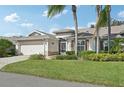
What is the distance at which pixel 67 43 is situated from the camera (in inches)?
1457

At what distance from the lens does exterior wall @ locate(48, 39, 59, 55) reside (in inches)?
1507

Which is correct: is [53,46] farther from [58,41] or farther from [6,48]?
[6,48]

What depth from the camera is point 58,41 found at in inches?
1534

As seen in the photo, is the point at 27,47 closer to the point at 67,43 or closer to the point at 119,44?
the point at 67,43

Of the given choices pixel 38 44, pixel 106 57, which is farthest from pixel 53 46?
pixel 106 57

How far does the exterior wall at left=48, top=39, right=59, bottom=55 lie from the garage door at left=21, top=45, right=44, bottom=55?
3.68ft

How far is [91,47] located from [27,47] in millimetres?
10401

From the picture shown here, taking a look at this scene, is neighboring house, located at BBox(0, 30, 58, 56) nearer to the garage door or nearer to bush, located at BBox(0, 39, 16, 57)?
the garage door

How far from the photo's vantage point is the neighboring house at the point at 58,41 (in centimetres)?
3450

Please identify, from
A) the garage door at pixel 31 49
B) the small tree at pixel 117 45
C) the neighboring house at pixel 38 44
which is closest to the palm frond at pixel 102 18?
the small tree at pixel 117 45

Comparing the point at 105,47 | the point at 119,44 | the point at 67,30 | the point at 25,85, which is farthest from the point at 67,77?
the point at 67,30

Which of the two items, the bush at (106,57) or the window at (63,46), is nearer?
the bush at (106,57)

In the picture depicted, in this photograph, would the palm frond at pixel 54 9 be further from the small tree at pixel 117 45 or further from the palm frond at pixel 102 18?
the small tree at pixel 117 45
